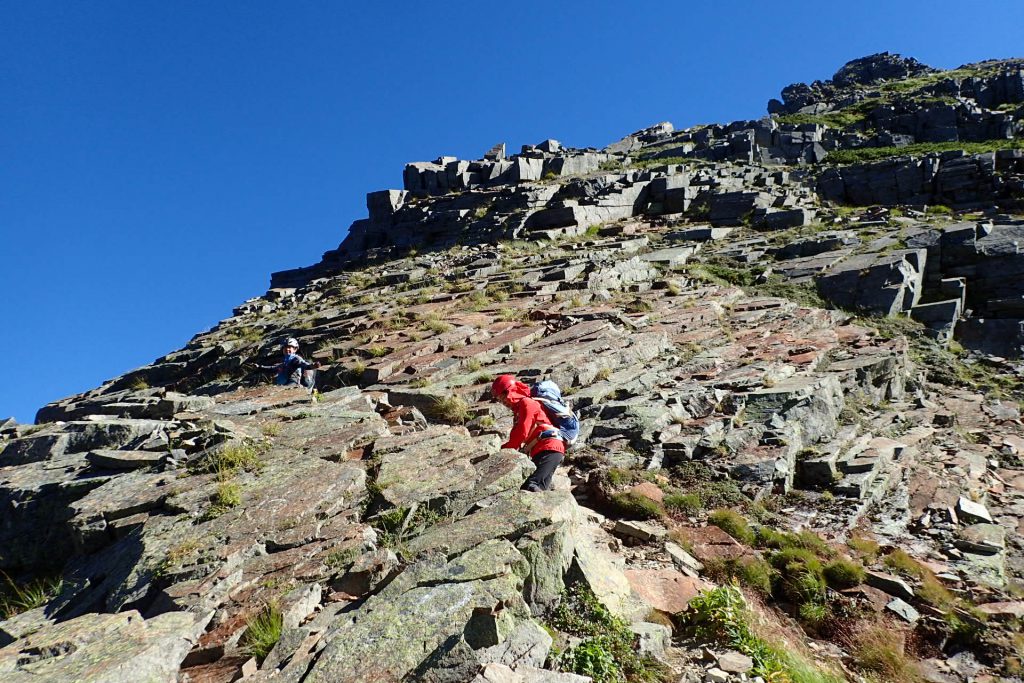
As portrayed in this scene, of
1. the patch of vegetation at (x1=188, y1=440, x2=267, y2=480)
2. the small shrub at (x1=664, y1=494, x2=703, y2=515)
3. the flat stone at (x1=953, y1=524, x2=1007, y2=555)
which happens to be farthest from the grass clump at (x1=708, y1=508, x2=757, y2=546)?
the patch of vegetation at (x1=188, y1=440, x2=267, y2=480)

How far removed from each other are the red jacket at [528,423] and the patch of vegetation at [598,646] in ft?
7.60

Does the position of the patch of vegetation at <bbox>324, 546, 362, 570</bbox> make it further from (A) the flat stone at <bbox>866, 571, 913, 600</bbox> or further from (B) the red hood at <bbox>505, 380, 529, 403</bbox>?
(A) the flat stone at <bbox>866, 571, 913, 600</bbox>

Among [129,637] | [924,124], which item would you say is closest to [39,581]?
[129,637]

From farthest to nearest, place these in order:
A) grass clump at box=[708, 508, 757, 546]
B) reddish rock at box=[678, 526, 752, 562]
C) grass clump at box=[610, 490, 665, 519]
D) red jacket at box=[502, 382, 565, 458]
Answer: grass clump at box=[610, 490, 665, 519] < grass clump at box=[708, 508, 757, 546] < red jacket at box=[502, 382, 565, 458] < reddish rock at box=[678, 526, 752, 562]

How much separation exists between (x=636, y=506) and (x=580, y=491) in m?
0.95

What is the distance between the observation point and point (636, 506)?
862 centimetres

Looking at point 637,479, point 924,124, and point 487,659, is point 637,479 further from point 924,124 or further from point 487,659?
point 924,124

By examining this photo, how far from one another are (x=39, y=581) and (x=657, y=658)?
740 centimetres

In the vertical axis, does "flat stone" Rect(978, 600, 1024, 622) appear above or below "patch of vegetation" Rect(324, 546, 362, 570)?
below

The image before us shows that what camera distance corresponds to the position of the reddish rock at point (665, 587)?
6410 mm

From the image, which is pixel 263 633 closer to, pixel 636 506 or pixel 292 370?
pixel 636 506

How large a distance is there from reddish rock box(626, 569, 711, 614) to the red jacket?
5.89ft

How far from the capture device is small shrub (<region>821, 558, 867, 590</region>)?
7.27 m

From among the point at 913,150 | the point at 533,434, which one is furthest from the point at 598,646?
the point at 913,150
